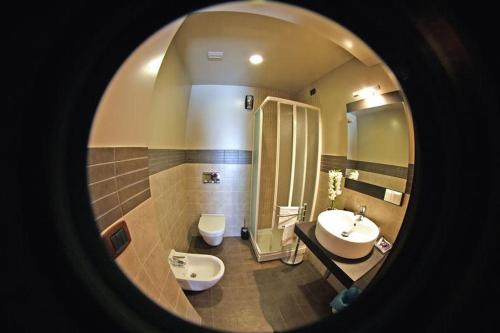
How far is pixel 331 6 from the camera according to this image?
0.29 metres

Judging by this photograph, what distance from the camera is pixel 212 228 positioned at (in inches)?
66.3

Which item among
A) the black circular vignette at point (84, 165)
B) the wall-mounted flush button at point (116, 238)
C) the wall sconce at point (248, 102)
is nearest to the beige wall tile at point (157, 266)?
the wall-mounted flush button at point (116, 238)

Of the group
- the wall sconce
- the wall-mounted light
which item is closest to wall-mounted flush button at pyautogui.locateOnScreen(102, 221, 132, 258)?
the wall-mounted light

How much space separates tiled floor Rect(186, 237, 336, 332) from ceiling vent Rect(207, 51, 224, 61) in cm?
205

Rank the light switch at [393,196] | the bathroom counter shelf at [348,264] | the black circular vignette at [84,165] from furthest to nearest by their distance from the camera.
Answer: the light switch at [393,196], the bathroom counter shelf at [348,264], the black circular vignette at [84,165]

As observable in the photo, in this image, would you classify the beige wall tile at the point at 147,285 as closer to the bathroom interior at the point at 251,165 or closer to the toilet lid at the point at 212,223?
the bathroom interior at the point at 251,165

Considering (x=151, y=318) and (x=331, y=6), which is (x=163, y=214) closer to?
(x=151, y=318)

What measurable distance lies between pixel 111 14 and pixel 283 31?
1.14 meters

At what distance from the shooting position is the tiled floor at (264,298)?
1.04 meters

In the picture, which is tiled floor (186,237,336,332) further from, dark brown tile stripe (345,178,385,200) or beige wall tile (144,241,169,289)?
dark brown tile stripe (345,178,385,200)

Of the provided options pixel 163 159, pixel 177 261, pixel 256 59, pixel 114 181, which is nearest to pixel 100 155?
pixel 114 181

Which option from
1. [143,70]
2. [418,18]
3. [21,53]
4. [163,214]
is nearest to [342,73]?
[418,18]

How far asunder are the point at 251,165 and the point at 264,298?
1.39 meters

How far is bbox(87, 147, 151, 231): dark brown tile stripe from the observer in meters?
0.46
